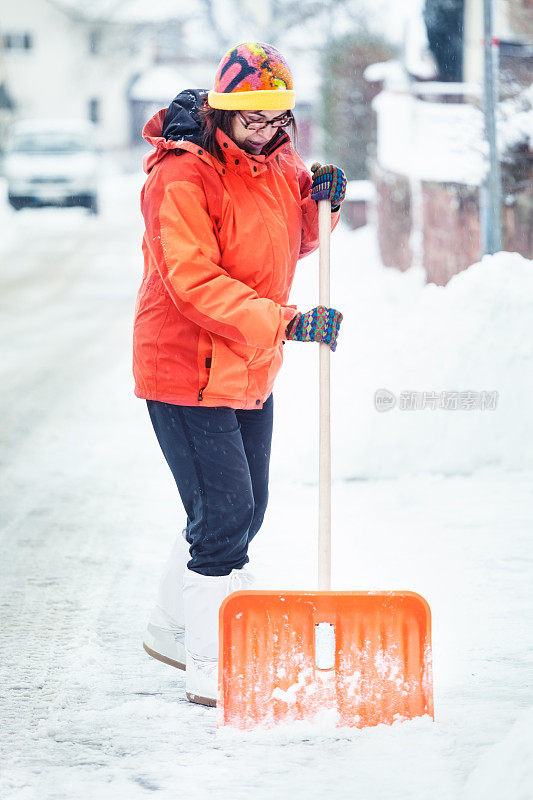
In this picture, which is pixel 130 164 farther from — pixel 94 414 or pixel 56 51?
pixel 94 414

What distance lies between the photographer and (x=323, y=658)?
2.74m

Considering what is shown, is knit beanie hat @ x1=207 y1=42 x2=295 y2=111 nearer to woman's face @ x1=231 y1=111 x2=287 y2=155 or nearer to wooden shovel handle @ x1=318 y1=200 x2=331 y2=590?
woman's face @ x1=231 y1=111 x2=287 y2=155

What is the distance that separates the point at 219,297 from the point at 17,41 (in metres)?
47.2

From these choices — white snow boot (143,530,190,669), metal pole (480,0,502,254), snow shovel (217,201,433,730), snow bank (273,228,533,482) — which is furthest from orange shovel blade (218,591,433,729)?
metal pole (480,0,502,254)

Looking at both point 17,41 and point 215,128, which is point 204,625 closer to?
point 215,128

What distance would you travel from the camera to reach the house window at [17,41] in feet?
150

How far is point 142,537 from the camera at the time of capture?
4398 millimetres

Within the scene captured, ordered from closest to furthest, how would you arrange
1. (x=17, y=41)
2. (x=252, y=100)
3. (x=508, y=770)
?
(x=508, y=770) → (x=252, y=100) → (x=17, y=41)

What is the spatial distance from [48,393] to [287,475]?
7.95ft

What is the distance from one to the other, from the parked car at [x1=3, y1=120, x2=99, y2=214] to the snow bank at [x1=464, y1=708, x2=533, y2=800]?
1806cm

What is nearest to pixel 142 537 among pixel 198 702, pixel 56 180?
pixel 198 702

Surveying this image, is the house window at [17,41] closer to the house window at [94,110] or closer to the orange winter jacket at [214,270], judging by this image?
the house window at [94,110]

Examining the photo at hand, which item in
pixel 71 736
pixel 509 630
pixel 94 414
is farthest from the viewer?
pixel 94 414

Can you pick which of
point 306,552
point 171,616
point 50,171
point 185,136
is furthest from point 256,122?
point 50,171
